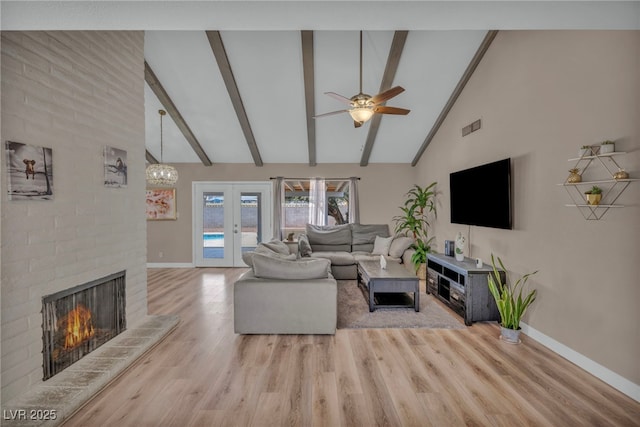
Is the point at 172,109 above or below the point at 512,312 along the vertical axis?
above

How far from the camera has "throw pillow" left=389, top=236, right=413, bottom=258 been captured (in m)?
5.66

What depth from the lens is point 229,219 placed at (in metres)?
7.20

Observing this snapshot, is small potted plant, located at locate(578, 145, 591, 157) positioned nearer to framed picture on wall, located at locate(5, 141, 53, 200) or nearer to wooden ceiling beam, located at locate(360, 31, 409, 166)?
wooden ceiling beam, located at locate(360, 31, 409, 166)

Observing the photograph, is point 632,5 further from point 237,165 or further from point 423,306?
point 237,165

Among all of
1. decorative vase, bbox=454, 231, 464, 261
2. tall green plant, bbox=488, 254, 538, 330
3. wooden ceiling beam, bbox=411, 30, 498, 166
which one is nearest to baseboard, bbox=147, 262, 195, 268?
decorative vase, bbox=454, 231, 464, 261

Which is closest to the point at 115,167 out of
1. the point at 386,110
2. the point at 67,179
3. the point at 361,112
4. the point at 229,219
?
the point at 67,179

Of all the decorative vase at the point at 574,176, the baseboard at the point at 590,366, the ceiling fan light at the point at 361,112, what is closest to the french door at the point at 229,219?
the ceiling fan light at the point at 361,112

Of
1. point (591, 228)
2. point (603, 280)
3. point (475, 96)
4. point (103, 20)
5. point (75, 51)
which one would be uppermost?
point (475, 96)

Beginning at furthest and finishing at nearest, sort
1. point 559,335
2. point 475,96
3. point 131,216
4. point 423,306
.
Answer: point 475,96, point 423,306, point 131,216, point 559,335

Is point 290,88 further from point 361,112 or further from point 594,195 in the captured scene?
point 594,195

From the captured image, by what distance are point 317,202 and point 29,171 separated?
5469 mm

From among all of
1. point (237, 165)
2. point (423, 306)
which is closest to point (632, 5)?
point (423, 306)

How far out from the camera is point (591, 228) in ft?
8.36

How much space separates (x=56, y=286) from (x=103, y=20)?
197 centimetres
